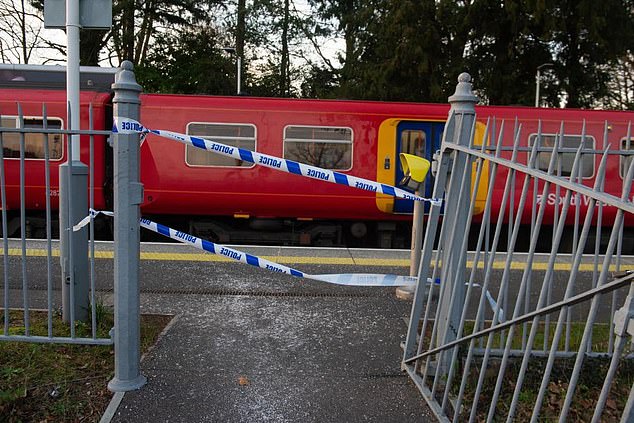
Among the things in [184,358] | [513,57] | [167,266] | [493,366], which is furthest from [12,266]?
[513,57]

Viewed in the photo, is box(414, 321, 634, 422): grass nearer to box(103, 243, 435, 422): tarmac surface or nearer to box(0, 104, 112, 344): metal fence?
box(103, 243, 435, 422): tarmac surface

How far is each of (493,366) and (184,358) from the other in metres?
2.05

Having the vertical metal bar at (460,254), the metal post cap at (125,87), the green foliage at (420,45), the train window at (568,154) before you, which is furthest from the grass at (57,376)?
the green foliage at (420,45)

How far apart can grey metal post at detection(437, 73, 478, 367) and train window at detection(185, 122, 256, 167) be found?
245 inches

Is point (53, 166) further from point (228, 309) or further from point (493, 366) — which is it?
point (493, 366)

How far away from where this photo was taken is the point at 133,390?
10.7 ft

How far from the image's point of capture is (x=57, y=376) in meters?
3.37

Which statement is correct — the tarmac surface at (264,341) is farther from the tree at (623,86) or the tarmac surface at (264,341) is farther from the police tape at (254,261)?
the tree at (623,86)

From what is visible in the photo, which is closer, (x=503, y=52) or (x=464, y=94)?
(x=464, y=94)

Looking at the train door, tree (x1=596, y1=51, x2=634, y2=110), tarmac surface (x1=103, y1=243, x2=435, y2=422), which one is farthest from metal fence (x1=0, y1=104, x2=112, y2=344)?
tree (x1=596, y1=51, x2=634, y2=110)

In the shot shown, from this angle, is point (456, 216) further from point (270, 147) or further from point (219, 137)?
point (219, 137)

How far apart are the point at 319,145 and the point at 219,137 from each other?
166cm

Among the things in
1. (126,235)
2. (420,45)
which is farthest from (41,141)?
(420,45)

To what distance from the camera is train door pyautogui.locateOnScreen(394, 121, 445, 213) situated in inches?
366
